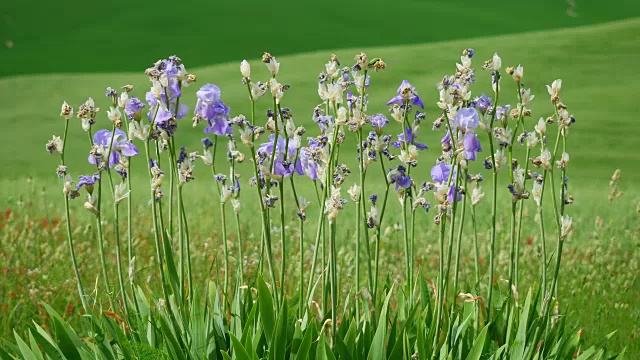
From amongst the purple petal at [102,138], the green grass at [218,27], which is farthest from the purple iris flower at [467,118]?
the green grass at [218,27]

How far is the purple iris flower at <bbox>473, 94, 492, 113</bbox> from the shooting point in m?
2.92

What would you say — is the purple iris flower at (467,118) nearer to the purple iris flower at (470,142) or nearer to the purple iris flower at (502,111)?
the purple iris flower at (470,142)

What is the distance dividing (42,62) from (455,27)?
15.2 metres

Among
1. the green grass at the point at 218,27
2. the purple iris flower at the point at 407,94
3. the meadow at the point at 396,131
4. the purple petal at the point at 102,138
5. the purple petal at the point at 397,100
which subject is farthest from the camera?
the green grass at the point at 218,27

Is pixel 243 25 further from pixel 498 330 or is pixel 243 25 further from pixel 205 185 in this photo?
pixel 498 330

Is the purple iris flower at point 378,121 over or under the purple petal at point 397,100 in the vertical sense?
under

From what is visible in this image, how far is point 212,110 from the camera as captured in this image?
112 inches

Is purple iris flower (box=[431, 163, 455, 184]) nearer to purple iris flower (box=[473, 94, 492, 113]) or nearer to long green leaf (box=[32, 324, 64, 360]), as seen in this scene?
purple iris flower (box=[473, 94, 492, 113])

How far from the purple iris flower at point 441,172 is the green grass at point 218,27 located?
2238 centimetres

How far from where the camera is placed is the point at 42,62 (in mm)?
25594

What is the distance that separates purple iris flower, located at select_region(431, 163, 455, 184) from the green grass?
22378 millimetres

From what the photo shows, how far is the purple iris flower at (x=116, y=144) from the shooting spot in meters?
2.98

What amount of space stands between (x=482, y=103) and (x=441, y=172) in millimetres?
329

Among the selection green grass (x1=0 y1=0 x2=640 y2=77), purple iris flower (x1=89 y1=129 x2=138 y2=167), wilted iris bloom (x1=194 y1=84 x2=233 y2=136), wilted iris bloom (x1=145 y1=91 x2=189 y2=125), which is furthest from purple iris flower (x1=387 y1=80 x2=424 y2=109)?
green grass (x1=0 y1=0 x2=640 y2=77)
